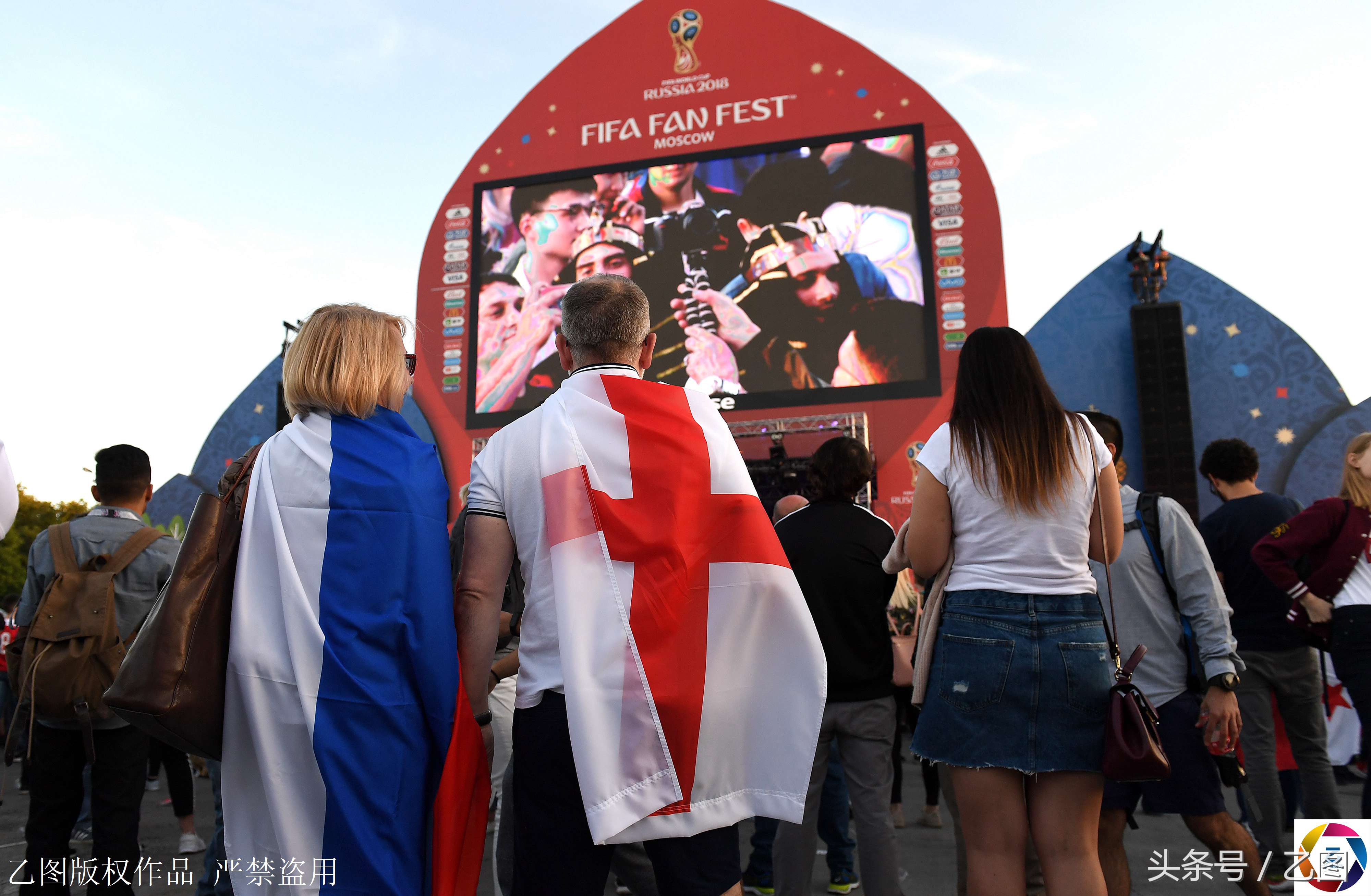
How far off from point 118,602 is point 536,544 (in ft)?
6.90

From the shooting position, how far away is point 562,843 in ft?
4.67

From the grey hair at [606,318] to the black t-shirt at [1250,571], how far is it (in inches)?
118

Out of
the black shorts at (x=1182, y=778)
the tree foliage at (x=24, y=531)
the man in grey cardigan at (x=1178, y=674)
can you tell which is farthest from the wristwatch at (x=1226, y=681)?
the tree foliage at (x=24, y=531)

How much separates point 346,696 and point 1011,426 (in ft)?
4.66

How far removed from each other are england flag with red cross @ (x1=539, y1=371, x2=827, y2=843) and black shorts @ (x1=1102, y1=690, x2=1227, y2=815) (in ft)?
4.11

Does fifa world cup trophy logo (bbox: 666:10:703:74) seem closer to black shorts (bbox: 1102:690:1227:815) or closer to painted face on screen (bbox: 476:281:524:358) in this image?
painted face on screen (bbox: 476:281:524:358)

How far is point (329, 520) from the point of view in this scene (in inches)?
63.9

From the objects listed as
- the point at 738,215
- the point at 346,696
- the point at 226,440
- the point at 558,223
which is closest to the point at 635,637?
the point at 346,696

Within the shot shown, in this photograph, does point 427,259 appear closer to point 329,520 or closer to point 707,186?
point 707,186

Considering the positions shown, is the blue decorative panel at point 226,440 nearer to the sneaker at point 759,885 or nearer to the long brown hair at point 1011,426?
the sneaker at point 759,885

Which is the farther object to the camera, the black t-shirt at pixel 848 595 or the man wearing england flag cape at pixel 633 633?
the black t-shirt at pixel 848 595

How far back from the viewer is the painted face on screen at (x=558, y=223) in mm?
11000

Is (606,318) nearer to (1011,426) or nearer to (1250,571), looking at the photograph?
(1011,426)

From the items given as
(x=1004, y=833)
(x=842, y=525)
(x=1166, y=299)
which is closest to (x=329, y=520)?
(x=1004, y=833)
